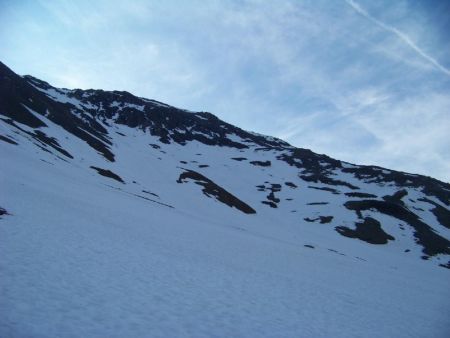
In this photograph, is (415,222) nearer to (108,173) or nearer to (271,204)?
(271,204)

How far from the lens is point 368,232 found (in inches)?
2689

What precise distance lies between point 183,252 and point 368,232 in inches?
2159

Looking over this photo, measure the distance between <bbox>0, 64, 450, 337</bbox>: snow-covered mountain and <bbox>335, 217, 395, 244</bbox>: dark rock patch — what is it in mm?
297

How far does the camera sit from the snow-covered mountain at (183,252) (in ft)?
36.2

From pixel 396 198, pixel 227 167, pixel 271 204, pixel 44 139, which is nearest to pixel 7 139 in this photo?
pixel 44 139

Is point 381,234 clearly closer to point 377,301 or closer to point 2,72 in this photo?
point 377,301

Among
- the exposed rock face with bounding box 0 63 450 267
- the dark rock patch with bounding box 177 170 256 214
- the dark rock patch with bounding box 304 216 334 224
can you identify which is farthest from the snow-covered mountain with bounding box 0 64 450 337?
the exposed rock face with bounding box 0 63 450 267

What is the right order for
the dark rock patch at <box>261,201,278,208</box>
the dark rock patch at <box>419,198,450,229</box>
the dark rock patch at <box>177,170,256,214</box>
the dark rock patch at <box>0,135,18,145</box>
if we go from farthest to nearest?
the dark rock patch at <box>261,201,278,208</box>
the dark rock patch at <box>419,198,450,229</box>
the dark rock patch at <box>177,170,256,214</box>
the dark rock patch at <box>0,135,18,145</box>

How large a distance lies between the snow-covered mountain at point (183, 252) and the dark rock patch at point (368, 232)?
0.98ft

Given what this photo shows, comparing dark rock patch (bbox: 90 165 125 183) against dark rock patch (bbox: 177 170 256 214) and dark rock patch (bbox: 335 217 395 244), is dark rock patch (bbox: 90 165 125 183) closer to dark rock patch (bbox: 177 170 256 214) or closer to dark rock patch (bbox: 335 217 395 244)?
dark rock patch (bbox: 177 170 256 214)

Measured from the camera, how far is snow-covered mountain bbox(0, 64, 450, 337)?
36.2ft

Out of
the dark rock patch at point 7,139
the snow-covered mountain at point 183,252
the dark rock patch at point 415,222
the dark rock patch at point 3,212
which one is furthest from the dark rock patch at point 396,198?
the dark rock patch at point 3,212

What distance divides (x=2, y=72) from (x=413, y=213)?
100672mm

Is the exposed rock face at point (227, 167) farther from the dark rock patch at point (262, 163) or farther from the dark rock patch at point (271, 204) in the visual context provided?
the dark rock patch at point (262, 163)
